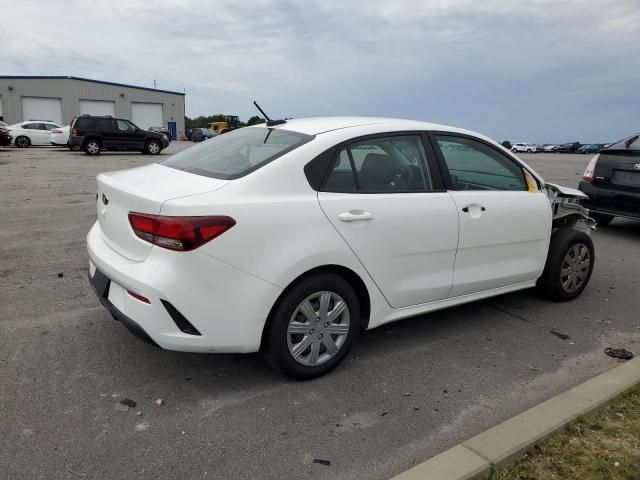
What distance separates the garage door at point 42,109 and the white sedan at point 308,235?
161 ft

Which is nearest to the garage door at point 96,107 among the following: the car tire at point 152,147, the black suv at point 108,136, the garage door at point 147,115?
the garage door at point 147,115

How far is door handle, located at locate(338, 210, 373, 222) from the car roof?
611 mm

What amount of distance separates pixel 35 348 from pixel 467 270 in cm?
310

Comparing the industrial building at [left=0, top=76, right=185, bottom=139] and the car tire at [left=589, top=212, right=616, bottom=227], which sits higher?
the industrial building at [left=0, top=76, right=185, bottom=139]

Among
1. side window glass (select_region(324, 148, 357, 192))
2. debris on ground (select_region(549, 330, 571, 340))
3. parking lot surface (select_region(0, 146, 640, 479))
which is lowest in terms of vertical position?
parking lot surface (select_region(0, 146, 640, 479))

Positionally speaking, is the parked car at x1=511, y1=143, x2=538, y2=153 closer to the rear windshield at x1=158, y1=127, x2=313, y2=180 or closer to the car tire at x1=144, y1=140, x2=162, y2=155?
the car tire at x1=144, y1=140, x2=162, y2=155

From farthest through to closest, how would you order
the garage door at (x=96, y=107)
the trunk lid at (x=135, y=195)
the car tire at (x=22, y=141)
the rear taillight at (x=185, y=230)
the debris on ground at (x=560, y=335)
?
the garage door at (x=96, y=107) < the car tire at (x=22, y=141) < the debris on ground at (x=560, y=335) < the trunk lid at (x=135, y=195) < the rear taillight at (x=185, y=230)

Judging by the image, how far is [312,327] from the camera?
3240mm

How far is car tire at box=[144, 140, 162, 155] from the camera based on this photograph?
2362 centimetres

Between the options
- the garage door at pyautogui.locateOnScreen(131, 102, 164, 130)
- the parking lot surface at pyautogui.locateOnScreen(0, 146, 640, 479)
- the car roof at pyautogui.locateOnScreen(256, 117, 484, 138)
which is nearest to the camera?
the parking lot surface at pyautogui.locateOnScreen(0, 146, 640, 479)

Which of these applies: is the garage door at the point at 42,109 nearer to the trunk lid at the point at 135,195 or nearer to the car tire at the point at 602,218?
the car tire at the point at 602,218

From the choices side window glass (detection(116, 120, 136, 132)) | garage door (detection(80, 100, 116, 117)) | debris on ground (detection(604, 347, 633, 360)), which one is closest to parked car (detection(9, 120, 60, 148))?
side window glass (detection(116, 120, 136, 132))

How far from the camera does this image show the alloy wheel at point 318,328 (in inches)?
126

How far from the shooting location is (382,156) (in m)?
3.66
